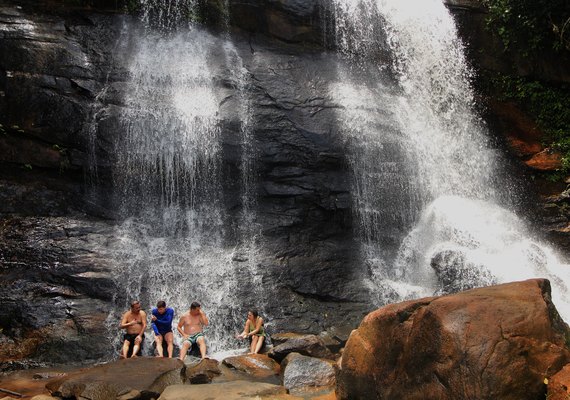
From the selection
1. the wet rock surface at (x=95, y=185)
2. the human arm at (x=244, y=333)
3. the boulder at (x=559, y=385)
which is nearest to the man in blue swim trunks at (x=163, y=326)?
the wet rock surface at (x=95, y=185)

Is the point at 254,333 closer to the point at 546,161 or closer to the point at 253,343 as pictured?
the point at 253,343

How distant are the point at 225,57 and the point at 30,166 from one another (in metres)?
6.67

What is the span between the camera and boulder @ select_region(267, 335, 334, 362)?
880cm

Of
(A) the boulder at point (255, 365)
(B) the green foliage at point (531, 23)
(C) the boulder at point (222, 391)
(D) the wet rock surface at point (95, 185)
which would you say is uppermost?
(B) the green foliage at point (531, 23)

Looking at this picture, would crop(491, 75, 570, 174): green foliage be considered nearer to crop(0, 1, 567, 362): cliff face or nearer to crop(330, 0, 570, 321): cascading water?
crop(330, 0, 570, 321): cascading water

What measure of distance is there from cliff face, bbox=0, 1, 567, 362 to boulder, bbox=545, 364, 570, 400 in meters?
7.41

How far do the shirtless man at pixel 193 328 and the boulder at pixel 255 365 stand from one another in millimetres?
1252

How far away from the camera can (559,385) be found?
4160mm

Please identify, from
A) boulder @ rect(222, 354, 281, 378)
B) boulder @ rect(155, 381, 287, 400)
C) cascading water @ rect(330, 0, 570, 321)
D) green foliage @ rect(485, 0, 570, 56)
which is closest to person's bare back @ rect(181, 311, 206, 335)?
boulder @ rect(222, 354, 281, 378)

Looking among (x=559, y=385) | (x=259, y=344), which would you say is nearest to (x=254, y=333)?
(x=259, y=344)

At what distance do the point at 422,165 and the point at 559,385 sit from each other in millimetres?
11106

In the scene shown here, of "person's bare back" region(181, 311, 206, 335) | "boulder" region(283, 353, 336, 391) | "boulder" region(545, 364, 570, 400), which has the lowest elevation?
"boulder" region(283, 353, 336, 391)

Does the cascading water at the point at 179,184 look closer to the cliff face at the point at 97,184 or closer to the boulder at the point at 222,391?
the cliff face at the point at 97,184

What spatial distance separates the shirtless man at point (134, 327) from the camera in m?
9.86
